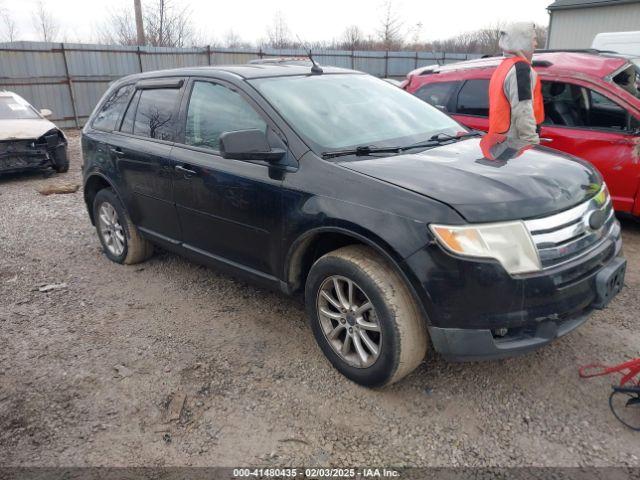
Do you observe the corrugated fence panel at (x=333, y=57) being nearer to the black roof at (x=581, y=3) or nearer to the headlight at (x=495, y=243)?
the black roof at (x=581, y=3)

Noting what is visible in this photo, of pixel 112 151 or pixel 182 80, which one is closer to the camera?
pixel 182 80

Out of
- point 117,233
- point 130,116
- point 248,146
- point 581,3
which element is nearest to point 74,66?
point 117,233

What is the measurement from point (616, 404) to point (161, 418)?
2.39 m

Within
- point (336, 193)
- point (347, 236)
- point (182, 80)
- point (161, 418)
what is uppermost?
point (182, 80)

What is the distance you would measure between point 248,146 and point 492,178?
1.35 metres

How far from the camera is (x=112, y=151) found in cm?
444

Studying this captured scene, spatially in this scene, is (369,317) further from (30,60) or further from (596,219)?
(30,60)

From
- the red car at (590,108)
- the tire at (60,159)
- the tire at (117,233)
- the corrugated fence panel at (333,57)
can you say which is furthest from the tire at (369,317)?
the corrugated fence panel at (333,57)

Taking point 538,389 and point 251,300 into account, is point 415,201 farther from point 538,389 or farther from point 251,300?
point 251,300

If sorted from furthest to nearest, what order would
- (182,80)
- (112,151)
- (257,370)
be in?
(112,151) → (182,80) → (257,370)

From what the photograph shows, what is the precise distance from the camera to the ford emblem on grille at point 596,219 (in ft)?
8.78

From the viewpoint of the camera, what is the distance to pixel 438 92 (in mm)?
6000

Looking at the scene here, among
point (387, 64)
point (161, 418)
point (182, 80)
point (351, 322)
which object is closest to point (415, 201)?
point (351, 322)

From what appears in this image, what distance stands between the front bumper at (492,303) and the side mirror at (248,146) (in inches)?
42.7
